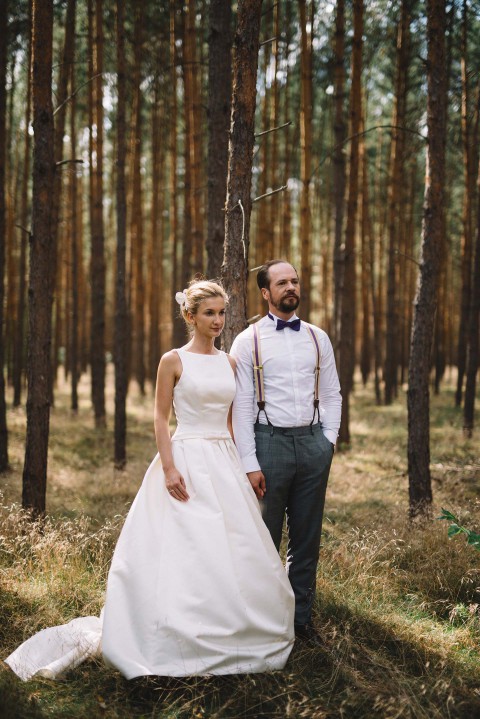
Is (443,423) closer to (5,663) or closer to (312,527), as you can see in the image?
(312,527)

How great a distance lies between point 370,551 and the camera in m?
4.77

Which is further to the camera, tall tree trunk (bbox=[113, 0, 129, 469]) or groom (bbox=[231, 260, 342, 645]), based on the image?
tall tree trunk (bbox=[113, 0, 129, 469])

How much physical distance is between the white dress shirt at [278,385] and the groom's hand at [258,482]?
38 mm

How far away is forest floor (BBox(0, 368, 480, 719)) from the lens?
309cm

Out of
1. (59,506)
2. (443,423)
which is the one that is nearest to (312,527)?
(59,506)

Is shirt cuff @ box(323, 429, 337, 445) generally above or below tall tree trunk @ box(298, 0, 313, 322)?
below

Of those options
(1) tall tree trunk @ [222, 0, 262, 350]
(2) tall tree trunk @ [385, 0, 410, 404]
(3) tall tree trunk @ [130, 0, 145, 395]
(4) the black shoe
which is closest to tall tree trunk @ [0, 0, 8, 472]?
(3) tall tree trunk @ [130, 0, 145, 395]

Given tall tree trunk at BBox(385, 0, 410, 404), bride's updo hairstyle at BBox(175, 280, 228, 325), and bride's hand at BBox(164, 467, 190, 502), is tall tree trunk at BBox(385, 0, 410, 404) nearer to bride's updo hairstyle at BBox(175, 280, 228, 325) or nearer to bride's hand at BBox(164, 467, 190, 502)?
bride's updo hairstyle at BBox(175, 280, 228, 325)

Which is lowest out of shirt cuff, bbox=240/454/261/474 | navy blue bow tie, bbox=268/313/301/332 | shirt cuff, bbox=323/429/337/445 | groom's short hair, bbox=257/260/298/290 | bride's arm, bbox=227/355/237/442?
shirt cuff, bbox=240/454/261/474

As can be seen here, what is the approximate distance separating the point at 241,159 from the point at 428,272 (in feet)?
8.45

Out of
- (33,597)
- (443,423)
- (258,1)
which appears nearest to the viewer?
(33,597)

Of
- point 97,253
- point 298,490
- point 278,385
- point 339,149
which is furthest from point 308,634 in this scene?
point 97,253

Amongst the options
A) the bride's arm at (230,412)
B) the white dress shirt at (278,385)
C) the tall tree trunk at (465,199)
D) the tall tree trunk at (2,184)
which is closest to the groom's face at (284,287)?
the white dress shirt at (278,385)

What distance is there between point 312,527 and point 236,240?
227 centimetres
